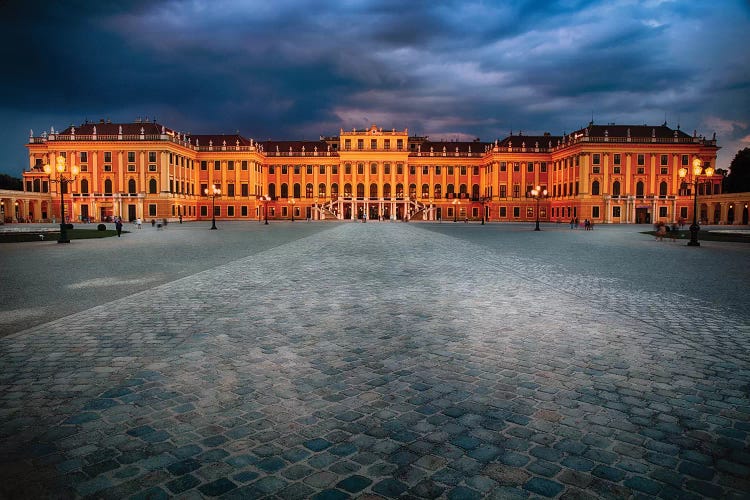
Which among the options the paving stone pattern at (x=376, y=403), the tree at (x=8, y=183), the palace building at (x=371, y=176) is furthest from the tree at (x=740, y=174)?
the tree at (x=8, y=183)

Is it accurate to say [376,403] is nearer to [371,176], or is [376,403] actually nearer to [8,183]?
[371,176]

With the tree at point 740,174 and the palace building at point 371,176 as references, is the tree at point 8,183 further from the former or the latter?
the tree at point 740,174

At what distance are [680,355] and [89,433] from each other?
19.4ft

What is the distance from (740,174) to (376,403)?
110563mm

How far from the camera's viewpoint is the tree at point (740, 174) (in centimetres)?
8810

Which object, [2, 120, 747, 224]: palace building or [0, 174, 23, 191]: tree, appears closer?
[2, 120, 747, 224]: palace building

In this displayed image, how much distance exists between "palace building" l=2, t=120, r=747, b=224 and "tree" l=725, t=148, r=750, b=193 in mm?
4840

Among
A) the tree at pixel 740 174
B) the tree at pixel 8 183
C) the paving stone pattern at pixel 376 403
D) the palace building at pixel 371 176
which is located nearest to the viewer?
the paving stone pattern at pixel 376 403

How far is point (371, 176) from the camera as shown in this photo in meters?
95.0

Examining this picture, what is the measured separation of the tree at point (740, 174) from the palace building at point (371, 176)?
4840 millimetres

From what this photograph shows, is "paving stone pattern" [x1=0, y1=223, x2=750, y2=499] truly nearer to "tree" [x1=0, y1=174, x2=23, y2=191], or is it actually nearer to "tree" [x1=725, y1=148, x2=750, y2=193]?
"tree" [x1=725, y1=148, x2=750, y2=193]

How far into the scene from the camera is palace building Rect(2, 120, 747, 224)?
74312mm

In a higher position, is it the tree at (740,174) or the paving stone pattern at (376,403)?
the tree at (740,174)

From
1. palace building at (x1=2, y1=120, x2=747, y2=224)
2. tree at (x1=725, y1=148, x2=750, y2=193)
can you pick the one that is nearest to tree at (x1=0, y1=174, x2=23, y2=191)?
palace building at (x1=2, y1=120, x2=747, y2=224)
